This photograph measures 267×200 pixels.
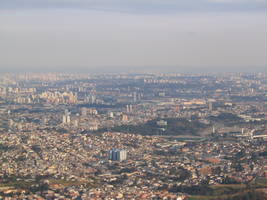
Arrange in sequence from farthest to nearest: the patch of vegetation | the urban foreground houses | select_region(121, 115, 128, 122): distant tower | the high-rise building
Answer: select_region(121, 115, 128, 122): distant tower < the patch of vegetation < the high-rise building < the urban foreground houses

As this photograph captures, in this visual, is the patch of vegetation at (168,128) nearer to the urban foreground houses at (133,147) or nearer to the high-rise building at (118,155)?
the urban foreground houses at (133,147)

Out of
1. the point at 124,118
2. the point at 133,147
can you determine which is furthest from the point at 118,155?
the point at 124,118

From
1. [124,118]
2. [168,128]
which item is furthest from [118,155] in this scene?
[124,118]

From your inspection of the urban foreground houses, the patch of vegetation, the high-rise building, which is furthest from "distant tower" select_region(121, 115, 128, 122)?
the high-rise building

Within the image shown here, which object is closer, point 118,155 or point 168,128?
point 118,155

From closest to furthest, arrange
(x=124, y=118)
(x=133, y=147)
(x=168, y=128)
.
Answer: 1. (x=133, y=147)
2. (x=168, y=128)
3. (x=124, y=118)

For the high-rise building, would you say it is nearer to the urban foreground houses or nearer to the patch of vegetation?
the urban foreground houses

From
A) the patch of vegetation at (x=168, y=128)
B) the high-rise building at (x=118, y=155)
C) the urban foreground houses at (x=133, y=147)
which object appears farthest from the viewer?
the patch of vegetation at (x=168, y=128)

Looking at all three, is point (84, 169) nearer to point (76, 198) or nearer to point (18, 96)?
point (76, 198)

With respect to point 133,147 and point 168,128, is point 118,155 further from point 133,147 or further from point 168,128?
point 168,128

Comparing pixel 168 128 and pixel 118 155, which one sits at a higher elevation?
pixel 118 155

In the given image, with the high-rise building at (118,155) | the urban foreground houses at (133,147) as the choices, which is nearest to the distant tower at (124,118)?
the urban foreground houses at (133,147)

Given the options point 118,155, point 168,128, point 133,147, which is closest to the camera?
point 118,155
